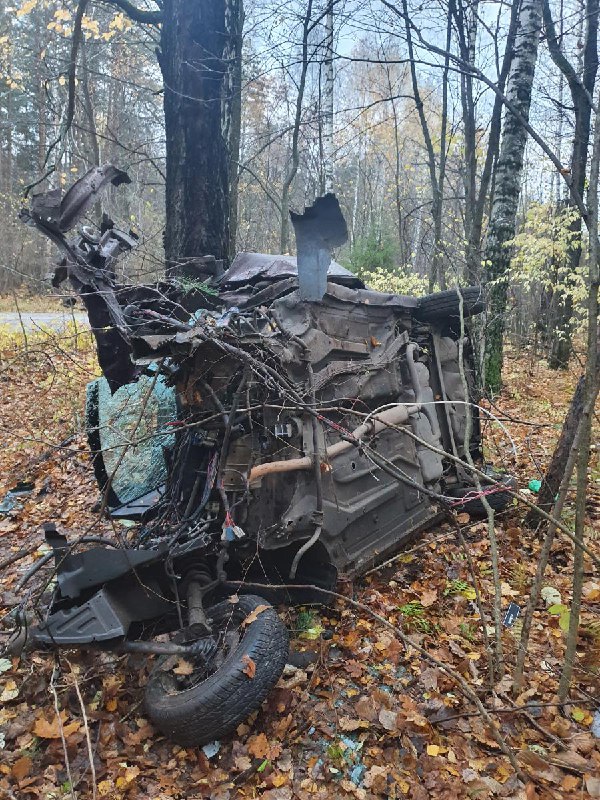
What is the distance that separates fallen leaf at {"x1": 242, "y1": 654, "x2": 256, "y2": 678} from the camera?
304 cm

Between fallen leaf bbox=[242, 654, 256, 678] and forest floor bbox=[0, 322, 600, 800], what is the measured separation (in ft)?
1.51

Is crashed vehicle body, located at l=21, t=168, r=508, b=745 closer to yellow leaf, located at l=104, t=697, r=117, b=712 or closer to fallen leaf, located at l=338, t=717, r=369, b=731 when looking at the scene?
yellow leaf, located at l=104, t=697, r=117, b=712

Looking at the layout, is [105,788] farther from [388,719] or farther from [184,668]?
[388,719]

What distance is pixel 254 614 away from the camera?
134 inches

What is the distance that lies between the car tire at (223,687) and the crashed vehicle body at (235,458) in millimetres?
10

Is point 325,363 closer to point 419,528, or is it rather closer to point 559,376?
point 419,528

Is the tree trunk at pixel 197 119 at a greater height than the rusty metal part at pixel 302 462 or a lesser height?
greater

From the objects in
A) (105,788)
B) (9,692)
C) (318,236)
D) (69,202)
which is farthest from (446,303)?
(9,692)

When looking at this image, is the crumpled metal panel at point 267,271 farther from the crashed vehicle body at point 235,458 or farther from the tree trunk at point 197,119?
the tree trunk at point 197,119

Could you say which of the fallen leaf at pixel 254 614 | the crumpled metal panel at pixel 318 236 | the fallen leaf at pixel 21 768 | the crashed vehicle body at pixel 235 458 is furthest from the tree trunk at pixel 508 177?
the fallen leaf at pixel 21 768

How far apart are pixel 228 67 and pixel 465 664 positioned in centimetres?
709

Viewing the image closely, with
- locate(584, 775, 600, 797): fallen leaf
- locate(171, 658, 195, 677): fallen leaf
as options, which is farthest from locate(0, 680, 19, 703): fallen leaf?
locate(584, 775, 600, 797): fallen leaf

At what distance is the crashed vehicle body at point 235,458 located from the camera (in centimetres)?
318

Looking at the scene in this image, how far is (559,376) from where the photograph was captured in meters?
12.5
